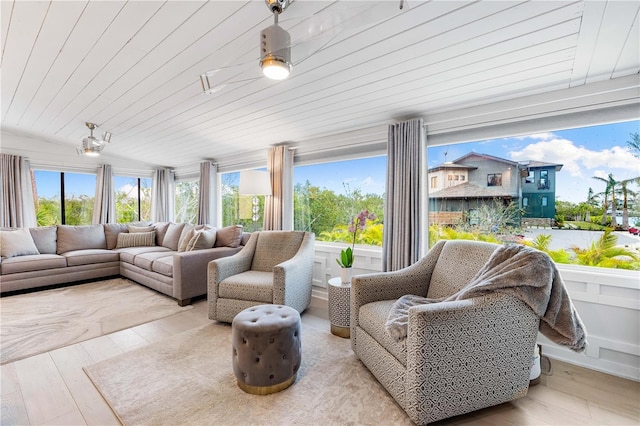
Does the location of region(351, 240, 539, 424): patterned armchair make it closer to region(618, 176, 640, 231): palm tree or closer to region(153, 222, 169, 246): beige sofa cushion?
region(618, 176, 640, 231): palm tree

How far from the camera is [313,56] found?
6.63 ft

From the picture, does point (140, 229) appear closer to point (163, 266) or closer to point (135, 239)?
point (135, 239)

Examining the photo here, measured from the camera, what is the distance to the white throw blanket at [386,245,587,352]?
1.51m

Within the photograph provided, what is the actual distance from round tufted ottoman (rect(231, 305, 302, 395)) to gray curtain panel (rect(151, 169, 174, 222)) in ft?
17.8

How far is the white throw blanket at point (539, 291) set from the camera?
4.94ft

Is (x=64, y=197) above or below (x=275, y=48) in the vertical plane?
below

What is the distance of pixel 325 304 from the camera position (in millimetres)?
3457

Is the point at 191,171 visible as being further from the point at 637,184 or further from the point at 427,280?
the point at 637,184

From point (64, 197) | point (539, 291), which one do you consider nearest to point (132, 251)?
point (64, 197)

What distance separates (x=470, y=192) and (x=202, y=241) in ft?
10.7

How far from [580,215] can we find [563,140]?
0.63 metres

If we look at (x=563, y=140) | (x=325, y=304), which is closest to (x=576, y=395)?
(x=563, y=140)

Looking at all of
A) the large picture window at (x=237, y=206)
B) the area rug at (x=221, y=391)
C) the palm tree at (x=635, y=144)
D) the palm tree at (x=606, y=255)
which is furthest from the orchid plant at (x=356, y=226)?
the large picture window at (x=237, y=206)

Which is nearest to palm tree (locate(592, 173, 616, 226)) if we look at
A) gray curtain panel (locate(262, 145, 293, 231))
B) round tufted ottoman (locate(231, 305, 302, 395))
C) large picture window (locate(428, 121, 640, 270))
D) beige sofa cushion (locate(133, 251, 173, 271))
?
large picture window (locate(428, 121, 640, 270))
